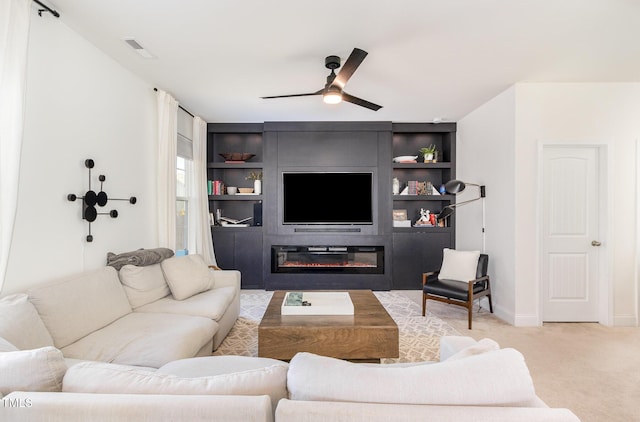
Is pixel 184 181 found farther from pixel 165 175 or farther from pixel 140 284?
pixel 140 284

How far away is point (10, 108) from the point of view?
1809mm

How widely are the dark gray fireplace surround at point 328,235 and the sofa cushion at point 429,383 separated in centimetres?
406

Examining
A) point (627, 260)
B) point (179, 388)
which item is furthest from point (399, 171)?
point (179, 388)

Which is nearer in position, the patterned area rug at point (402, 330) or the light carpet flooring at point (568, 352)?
the light carpet flooring at point (568, 352)

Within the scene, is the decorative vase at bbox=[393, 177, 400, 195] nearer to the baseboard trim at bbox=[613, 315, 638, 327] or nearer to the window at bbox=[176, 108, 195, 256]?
the baseboard trim at bbox=[613, 315, 638, 327]

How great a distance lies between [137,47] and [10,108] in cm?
130

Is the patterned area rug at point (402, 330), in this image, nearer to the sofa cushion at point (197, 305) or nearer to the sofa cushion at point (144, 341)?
the sofa cushion at point (197, 305)

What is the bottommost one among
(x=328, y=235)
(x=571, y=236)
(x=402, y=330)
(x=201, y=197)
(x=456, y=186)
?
(x=402, y=330)

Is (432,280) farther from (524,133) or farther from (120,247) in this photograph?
(120,247)

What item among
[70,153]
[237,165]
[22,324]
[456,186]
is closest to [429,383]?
[22,324]

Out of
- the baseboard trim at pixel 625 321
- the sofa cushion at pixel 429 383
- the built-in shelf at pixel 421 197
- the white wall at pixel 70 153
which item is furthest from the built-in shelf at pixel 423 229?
the sofa cushion at pixel 429 383

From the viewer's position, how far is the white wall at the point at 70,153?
2133 millimetres

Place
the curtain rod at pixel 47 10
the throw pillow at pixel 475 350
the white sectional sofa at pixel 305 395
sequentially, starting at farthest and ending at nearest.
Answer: the curtain rod at pixel 47 10
the throw pillow at pixel 475 350
the white sectional sofa at pixel 305 395

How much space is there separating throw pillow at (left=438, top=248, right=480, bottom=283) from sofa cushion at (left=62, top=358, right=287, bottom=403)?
135 inches
